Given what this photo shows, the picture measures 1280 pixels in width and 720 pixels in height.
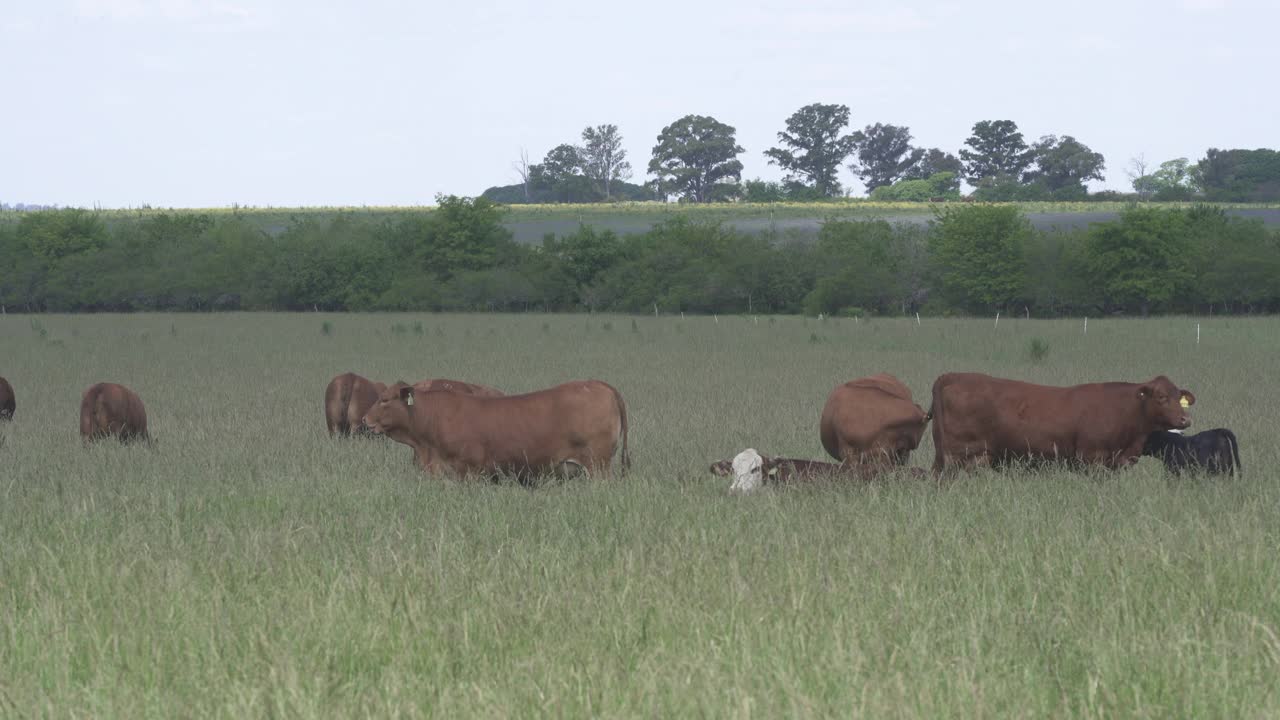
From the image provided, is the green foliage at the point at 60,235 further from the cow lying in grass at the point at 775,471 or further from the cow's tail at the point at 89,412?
the cow lying in grass at the point at 775,471

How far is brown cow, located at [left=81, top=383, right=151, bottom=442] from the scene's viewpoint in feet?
42.8

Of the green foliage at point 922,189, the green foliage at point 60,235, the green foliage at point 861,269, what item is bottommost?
the green foliage at point 861,269

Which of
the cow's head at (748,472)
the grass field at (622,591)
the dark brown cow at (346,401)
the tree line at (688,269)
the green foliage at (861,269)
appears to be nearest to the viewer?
the grass field at (622,591)

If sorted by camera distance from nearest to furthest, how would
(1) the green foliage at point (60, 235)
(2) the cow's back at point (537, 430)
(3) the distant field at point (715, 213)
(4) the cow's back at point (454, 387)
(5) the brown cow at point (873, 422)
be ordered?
(2) the cow's back at point (537, 430) < (5) the brown cow at point (873, 422) < (4) the cow's back at point (454, 387) < (1) the green foliage at point (60, 235) < (3) the distant field at point (715, 213)

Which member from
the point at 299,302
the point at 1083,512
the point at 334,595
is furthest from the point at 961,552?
the point at 299,302

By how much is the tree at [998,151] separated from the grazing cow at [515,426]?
15427cm

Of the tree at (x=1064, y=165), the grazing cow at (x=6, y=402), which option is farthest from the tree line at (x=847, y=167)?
the grazing cow at (x=6, y=402)

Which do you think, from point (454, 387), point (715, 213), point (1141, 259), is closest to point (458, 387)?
point (454, 387)

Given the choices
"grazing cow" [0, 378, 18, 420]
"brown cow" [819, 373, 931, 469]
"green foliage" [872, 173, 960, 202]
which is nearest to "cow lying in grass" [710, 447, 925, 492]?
"brown cow" [819, 373, 931, 469]

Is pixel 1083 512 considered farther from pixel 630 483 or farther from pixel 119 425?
pixel 119 425

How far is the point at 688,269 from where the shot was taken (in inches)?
2879

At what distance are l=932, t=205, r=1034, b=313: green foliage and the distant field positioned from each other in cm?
3401

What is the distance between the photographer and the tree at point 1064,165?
152 meters

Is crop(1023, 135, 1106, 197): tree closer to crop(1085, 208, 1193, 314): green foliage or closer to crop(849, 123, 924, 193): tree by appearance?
crop(849, 123, 924, 193): tree
